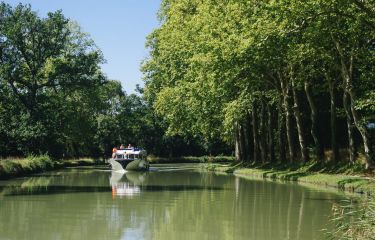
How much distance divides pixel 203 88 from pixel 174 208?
2145cm

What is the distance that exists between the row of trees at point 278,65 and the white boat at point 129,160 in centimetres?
507

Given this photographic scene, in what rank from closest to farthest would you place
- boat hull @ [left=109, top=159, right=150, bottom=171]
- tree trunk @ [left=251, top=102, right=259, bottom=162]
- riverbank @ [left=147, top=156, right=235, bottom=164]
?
1. tree trunk @ [left=251, top=102, right=259, bottom=162]
2. boat hull @ [left=109, top=159, right=150, bottom=171]
3. riverbank @ [left=147, top=156, right=235, bottom=164]

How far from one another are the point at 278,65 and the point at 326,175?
849 centimetres

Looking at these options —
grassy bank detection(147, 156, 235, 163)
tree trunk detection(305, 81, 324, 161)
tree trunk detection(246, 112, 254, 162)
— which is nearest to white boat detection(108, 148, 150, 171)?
tree trunk detection(246, 112, 254, 162)

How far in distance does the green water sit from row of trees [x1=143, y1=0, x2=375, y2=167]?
7.53m

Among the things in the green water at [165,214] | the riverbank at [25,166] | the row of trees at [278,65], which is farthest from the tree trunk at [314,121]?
the riverbank at [25,166]

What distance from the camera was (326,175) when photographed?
32.3m

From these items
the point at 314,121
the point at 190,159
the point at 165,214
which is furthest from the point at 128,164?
the point at 190,159

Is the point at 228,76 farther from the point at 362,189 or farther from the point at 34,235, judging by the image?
the point at 34,235

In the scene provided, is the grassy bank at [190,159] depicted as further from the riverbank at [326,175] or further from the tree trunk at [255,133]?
the riverbank at [326,175]

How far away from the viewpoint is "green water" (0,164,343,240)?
14773 millimetres

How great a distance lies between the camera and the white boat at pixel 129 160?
5447 cm

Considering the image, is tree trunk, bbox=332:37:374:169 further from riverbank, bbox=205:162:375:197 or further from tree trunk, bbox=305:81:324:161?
tree trunk, bbox=305:81:324:161

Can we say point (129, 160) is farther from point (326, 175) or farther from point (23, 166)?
point (326, 175)
